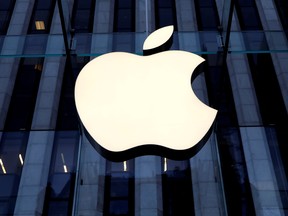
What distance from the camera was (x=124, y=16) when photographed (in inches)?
879

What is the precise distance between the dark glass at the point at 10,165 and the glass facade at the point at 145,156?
4 cm

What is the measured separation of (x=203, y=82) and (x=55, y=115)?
6.35 metres

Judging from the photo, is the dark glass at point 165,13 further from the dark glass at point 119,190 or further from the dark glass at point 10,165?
the dark glass at point 10,165

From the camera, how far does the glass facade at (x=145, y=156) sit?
48.2 feet

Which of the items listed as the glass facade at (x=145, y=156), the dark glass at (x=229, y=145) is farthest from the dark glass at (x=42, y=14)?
the dark glass at (x=229, y=145)

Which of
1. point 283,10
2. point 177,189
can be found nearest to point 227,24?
point 177,189

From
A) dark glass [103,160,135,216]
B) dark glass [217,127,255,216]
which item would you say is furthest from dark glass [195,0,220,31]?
dark glass [103,160,135,216]

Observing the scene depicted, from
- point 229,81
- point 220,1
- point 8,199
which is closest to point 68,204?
point 8,199

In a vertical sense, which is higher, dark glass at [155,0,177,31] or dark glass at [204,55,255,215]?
dark glass at [155,0,177,31]

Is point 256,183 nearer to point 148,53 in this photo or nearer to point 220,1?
point 148,53

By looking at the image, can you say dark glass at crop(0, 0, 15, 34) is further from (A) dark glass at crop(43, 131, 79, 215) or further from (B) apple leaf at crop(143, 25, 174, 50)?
(B) apple leaf at crop(143, 25, 174, 50)

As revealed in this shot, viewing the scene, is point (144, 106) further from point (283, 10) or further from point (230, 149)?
point (283, 10)

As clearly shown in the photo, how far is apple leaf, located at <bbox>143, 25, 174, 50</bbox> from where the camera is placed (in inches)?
547

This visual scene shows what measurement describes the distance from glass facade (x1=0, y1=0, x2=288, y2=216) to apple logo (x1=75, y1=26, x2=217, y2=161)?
1272 millimetres
